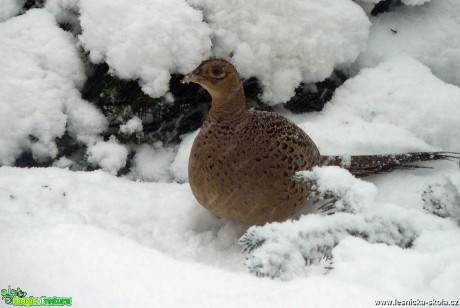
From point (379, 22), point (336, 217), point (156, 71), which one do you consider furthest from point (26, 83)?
point (379, 22)

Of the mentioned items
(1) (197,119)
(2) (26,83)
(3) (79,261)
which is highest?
(3) (79,261)

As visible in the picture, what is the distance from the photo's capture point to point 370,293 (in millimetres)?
1079

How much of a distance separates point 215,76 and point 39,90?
1.22 metres

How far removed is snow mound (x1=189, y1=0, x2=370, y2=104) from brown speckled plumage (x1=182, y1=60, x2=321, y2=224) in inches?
28.4

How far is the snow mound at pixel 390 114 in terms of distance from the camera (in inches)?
117

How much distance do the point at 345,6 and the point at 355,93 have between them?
65 centimetres

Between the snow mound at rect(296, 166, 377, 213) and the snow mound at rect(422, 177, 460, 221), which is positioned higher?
the snow mound at rect(296, 166, 377, 213)

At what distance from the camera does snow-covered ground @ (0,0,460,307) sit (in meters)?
1.52

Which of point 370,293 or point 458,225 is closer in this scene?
point 370,293

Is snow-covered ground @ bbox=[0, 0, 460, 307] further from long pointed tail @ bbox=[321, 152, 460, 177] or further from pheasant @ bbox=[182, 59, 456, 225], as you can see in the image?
pheasant @ bbox=[182, 59, 456, 225]

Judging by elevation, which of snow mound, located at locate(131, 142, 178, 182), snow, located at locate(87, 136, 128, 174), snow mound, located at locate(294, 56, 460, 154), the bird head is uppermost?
the bird head

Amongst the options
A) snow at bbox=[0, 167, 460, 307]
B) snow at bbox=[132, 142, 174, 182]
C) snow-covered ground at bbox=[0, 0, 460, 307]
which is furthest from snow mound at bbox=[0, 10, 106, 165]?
snow at bbox=[0, 167, 460, 307]

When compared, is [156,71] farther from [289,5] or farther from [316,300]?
[316,300]

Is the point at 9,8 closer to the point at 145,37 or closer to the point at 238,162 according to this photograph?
the point at 145,37
